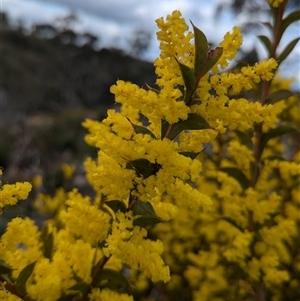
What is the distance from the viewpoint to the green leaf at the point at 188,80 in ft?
3.21

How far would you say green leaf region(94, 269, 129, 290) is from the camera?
1.20 m

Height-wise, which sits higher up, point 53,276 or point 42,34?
point 42,34

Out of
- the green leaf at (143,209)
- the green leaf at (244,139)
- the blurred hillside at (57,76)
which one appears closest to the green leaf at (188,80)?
the green leaf at (143,209)

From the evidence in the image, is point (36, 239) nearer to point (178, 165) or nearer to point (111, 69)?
point (178, 165)

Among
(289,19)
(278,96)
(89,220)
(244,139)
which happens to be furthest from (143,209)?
(289,19)

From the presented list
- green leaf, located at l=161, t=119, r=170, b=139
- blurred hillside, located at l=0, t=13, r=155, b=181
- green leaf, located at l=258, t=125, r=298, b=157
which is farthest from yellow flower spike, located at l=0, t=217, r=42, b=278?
blurred hillside, located at l=0, t=13, r=155, b=181

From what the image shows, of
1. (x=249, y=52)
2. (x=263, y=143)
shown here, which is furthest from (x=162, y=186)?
(x=249, y=52)

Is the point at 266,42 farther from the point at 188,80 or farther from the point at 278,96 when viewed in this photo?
the point at 188,80

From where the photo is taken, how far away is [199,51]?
3.27 ft

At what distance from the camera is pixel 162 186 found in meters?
1.01

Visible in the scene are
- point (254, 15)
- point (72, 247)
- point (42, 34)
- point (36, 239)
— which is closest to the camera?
point (72, 247)

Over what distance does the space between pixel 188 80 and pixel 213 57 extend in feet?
0.23

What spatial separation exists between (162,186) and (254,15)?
7.55m

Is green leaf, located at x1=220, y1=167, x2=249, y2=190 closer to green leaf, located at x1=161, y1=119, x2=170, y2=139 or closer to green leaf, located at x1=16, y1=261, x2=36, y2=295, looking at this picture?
green leaf, located at x1=161, y1=119, x2=170, y2=139
